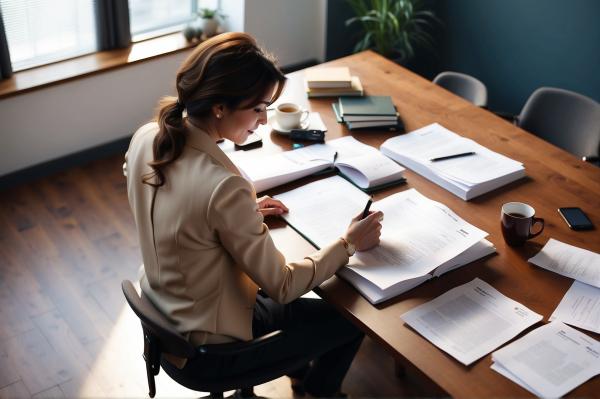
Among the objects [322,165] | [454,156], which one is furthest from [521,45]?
[322,165]

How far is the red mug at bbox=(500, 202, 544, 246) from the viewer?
2.06m

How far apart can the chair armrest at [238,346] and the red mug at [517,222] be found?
2.26 feet

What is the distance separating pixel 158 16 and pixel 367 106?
1.85 m

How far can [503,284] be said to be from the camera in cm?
198

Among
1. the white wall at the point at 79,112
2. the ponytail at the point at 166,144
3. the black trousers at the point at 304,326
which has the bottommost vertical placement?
the white wall at the point at 79,112

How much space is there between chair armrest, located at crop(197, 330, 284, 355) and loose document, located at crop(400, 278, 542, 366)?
1.10 ft

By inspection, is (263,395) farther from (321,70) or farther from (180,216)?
(321,70)

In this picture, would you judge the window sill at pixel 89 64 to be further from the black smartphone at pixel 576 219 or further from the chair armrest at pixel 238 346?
the black smartphone at pixel 576 219

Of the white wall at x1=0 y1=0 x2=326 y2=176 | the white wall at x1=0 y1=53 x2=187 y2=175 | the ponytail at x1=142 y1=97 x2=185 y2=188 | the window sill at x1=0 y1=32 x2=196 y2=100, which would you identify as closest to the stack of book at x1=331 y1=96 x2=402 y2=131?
the ponytail at x1=142 y1=97 x2=185 y2=188

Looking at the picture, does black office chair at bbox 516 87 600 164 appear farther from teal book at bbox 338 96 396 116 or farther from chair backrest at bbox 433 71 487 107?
teal book at bbox 338 96 396 116

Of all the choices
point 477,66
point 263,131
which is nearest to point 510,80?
point 477,66

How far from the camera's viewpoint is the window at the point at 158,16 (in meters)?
4.02

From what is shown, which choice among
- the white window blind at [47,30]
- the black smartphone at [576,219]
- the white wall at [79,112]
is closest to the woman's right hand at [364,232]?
the black smartphone at [576,219]

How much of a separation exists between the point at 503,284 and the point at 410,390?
859 millimetres
